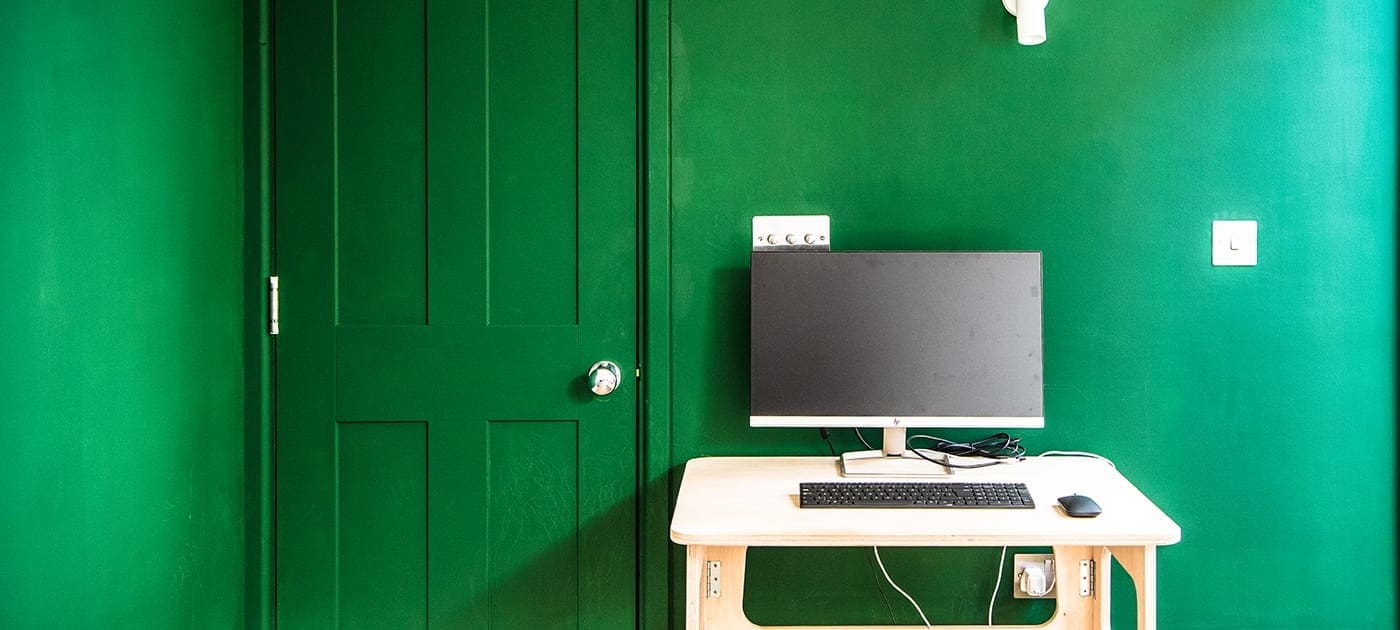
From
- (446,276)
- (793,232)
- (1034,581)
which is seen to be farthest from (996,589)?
(446,276)

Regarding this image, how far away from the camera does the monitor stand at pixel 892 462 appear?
5.93 feet

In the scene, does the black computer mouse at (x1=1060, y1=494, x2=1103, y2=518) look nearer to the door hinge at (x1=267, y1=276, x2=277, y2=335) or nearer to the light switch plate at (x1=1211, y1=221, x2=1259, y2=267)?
the light switch plate at (x1=1211, y1=221, x2=1259, y2=267)

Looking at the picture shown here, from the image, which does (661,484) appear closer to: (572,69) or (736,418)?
(736,418)

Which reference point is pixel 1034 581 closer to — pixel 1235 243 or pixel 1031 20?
pixel 1235 243

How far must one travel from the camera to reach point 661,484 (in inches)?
79.5

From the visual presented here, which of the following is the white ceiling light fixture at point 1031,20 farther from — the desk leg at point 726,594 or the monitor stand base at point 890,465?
the desk leg at point 726,594

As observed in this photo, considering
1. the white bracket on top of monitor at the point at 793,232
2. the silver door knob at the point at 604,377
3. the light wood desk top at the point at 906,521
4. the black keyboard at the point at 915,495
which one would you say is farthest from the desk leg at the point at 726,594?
the white bracket on top of monitor at the point at 793,232

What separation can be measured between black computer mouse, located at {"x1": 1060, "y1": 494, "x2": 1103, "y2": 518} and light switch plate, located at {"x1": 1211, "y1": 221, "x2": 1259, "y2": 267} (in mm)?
761


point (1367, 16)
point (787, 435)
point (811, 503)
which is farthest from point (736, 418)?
point (1367, 16)

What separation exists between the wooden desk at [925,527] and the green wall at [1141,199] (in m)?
0.22

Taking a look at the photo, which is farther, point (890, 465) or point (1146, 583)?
point (890, 465)

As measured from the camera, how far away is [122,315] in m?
1.53

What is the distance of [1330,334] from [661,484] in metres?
1.55

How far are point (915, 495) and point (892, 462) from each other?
0.24 metres
